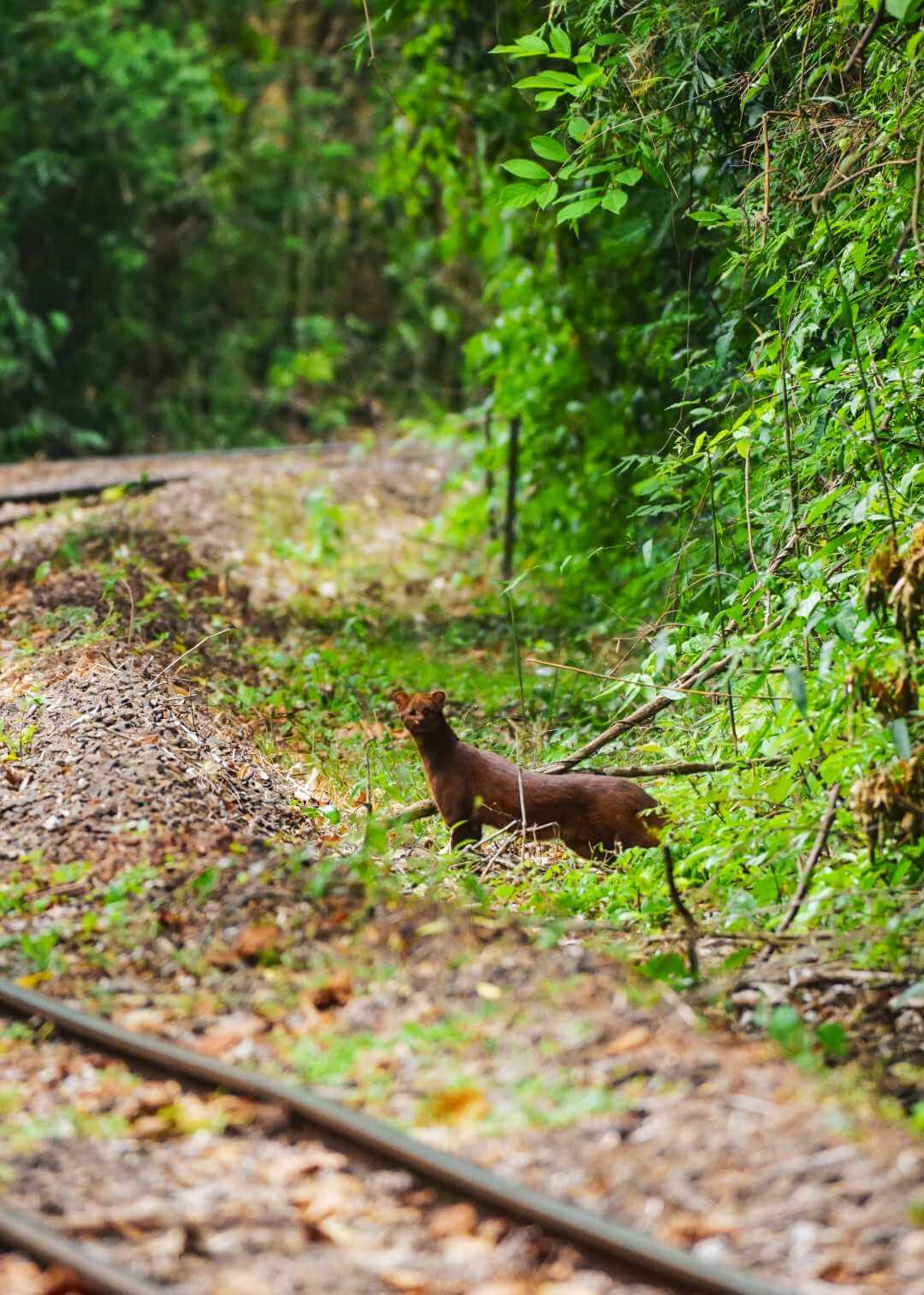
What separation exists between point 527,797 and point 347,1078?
2.26 metres

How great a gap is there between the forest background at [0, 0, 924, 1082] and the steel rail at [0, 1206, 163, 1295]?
223cm

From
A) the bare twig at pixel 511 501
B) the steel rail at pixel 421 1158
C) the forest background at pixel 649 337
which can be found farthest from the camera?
the bare twig at pixel 511 501

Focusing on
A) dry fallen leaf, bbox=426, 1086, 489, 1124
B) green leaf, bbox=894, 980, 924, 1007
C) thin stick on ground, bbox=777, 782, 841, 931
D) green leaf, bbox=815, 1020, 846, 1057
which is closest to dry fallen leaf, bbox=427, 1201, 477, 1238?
dry fallen leaf, bbox=426, 1086, 489, 1124

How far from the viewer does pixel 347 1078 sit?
4.25m

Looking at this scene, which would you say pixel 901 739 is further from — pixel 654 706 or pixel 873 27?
pixel 873 27

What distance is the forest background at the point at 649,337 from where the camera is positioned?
18.6 ft

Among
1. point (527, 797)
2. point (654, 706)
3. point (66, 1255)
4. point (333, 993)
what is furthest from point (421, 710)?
point (66, 1255)

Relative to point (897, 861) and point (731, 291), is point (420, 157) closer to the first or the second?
point (731, 291)

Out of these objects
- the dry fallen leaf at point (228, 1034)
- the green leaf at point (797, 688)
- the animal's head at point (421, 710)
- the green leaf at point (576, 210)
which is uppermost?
the green leaf at point (576, 210)

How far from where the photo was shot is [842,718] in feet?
18.0

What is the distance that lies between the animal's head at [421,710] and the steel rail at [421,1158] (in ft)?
6.98

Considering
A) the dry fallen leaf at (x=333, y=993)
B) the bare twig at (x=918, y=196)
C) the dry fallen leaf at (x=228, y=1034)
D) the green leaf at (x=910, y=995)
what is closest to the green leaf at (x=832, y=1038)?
the green leaf at (x=910, y=995)

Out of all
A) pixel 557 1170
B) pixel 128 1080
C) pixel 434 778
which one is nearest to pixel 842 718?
pixel 434 778

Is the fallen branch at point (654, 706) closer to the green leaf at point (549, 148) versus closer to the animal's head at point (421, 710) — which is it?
the animal's head at point (421, 710)
